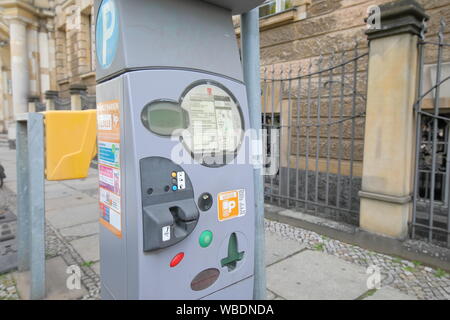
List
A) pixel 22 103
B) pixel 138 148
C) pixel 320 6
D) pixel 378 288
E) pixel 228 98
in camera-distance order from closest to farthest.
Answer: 1. pixel 138 148
2. pixel 228 98
3. pixel 378 288
4. pixel 320 6
5. pixel 22 103

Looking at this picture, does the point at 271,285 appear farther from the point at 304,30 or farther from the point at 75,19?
the point at 75,19

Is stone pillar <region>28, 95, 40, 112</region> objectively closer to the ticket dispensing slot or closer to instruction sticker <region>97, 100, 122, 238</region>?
instruction sticker <region>97, 100, 122, 238</region>

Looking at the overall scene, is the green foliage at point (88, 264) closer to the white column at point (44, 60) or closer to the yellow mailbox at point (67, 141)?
the yellow mailbox at point (67, 141)

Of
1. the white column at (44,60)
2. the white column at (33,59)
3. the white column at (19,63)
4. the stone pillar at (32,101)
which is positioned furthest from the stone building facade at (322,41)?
the white column at (44,60)

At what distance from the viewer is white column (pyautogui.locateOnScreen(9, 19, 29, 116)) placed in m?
13.9

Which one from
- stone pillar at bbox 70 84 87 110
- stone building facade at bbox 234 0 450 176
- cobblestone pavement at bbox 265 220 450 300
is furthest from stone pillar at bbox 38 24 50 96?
cobblestone pavement at bbox 265 220 450 300

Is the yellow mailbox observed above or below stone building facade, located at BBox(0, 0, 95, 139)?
below

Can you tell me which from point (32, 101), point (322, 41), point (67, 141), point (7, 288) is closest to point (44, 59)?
point (32, 101)

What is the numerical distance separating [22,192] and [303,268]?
2.53 meters

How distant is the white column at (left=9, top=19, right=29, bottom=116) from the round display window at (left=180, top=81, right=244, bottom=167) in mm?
14882

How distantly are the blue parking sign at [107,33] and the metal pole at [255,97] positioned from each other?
757 mm

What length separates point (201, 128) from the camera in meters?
1.70
